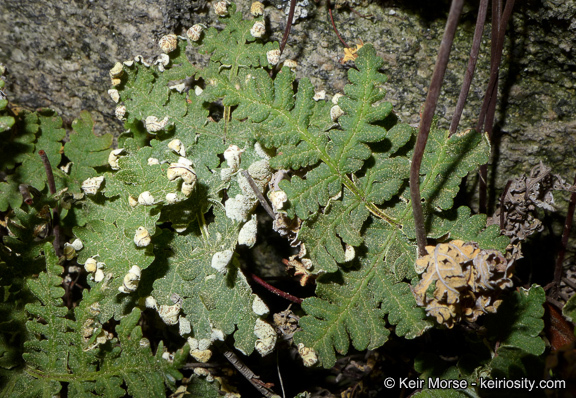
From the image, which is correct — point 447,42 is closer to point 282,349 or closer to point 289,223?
point 289,223

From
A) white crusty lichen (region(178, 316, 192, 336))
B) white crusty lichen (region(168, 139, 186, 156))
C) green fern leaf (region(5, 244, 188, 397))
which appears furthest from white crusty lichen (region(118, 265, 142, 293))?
white crusty lichen (region(168, 139, 186, 156))

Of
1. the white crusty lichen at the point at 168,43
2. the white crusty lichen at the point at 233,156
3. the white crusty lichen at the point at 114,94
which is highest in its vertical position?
the white crusty lichen at the point at 168,43

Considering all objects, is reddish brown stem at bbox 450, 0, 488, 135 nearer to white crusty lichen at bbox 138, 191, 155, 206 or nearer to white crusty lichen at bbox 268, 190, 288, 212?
white crusty lichen at bbox 268, 190, 288, 212

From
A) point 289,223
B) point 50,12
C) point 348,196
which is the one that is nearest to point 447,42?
point 348,196

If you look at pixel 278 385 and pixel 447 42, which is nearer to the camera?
pixel 447 42

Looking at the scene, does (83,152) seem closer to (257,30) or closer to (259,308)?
(257,30)

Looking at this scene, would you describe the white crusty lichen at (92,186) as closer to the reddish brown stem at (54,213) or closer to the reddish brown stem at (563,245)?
the reddish brown stem at (54,213)

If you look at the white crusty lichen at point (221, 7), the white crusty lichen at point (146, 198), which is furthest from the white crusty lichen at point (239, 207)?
the white crusty lichen at point (221, 7)
